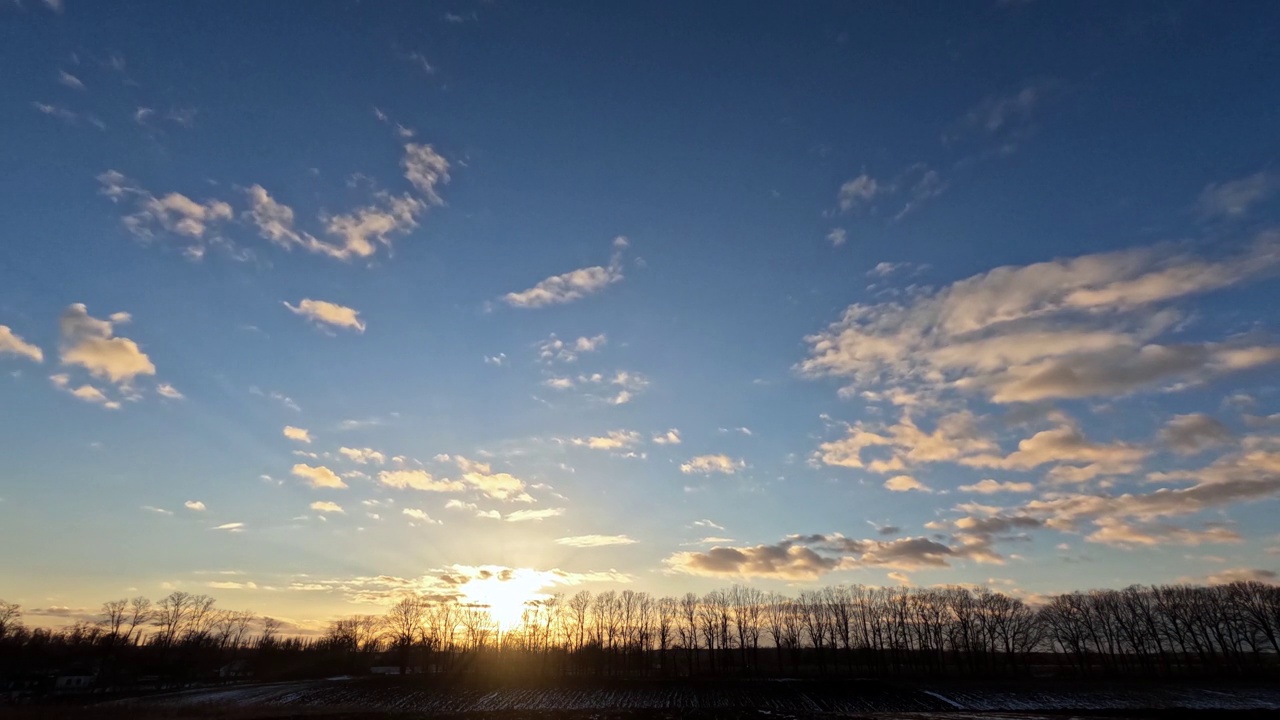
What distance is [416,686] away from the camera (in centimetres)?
9512

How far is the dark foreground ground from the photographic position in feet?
205

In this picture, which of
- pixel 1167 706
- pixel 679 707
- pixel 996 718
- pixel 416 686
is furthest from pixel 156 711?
pixel 1167 706

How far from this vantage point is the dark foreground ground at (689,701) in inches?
2459

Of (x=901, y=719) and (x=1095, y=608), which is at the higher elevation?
(x=1095, y=608)

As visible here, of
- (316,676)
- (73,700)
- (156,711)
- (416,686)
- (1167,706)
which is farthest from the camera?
(316,676)

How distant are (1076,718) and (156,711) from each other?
86919 millimetres

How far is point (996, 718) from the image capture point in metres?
59.3

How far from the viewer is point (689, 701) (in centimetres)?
Answer: 7931

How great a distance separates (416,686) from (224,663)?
87.5 metres

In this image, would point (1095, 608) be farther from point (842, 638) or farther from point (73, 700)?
point (73, 700)

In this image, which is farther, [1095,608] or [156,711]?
[1095,608]

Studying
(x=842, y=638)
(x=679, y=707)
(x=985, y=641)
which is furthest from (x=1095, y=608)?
(x=679, y=707)

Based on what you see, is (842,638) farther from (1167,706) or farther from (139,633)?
(139,633)

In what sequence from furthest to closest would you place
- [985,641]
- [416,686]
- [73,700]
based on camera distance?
[985,641]
[416,686]
[73,700]
